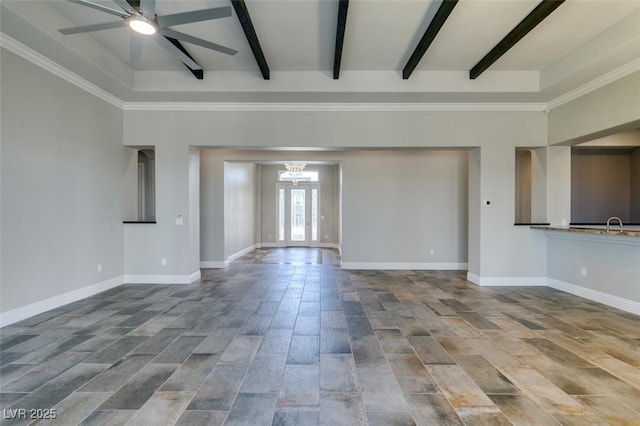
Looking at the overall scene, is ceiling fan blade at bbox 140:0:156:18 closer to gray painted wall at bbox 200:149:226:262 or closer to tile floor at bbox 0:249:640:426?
tile floor at bbox 0:249:640:426

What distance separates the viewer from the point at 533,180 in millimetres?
5035

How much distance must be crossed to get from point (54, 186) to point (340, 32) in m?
4.04

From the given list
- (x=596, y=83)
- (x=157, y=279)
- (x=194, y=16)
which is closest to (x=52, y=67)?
(x=194, y=16)

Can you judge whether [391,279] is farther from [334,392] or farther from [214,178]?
[214,178]

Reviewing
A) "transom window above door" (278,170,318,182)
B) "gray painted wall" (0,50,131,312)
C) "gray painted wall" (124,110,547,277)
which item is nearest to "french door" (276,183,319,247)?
"transom window above door" (278,170,318,182)

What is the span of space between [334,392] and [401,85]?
4.19m

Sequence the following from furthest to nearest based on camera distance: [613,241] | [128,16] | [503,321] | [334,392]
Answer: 1. [613,241]
2. [503,321]
3. [128,16]
4. [334,392]

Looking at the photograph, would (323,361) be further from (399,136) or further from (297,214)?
(297,214)

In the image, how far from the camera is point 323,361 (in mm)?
2418

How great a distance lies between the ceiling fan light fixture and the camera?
2.46 m

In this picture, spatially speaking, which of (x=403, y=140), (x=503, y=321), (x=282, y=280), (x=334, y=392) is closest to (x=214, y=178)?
(x=282, y=280)

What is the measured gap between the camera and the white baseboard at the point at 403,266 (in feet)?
20.4

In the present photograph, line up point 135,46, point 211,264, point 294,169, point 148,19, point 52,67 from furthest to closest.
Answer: point 294,169, point 211,264, point 52,67, point 135,46, point 148,19

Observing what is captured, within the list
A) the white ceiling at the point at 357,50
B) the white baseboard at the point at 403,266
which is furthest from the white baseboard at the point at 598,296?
the white ceiling at the point at 357,50
